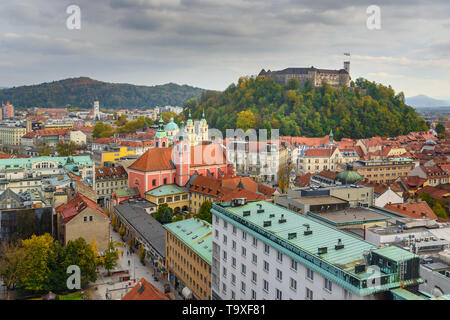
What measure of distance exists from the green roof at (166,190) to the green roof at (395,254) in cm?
3770

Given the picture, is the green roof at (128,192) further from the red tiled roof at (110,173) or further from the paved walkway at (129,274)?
the paved walkway at (129,274)

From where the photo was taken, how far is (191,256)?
94.2 feet

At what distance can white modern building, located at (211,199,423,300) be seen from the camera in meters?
15.0

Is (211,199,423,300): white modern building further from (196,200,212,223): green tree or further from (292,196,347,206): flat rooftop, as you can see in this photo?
(196,200,212,223): green tree

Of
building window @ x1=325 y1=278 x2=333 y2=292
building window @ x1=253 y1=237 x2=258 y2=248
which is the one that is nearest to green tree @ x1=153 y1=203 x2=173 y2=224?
building window @ x1=253 y1=237 x2=258 y2=248

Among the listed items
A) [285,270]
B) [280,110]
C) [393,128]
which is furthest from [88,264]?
[393,128]

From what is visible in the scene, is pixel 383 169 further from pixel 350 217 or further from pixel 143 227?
pixel 350 217

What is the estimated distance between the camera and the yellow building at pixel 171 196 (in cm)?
5119

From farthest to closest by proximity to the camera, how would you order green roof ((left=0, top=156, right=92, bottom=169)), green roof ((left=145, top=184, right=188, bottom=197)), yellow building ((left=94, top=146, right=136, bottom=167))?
yellow building ((left=94, top=146, right=136, bottom=167))
green roof ((left=0, top=156, right=92, bottom=169))
green roof ((left=145, top=184, right=188, bottom=197))

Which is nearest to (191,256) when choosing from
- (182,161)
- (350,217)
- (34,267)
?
(34,267)

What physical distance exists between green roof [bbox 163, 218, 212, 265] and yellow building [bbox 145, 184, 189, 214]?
725 inches

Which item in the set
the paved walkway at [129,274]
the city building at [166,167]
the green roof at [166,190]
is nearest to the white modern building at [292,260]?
the paved walkway at [129,274]

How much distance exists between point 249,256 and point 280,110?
88.2 m
